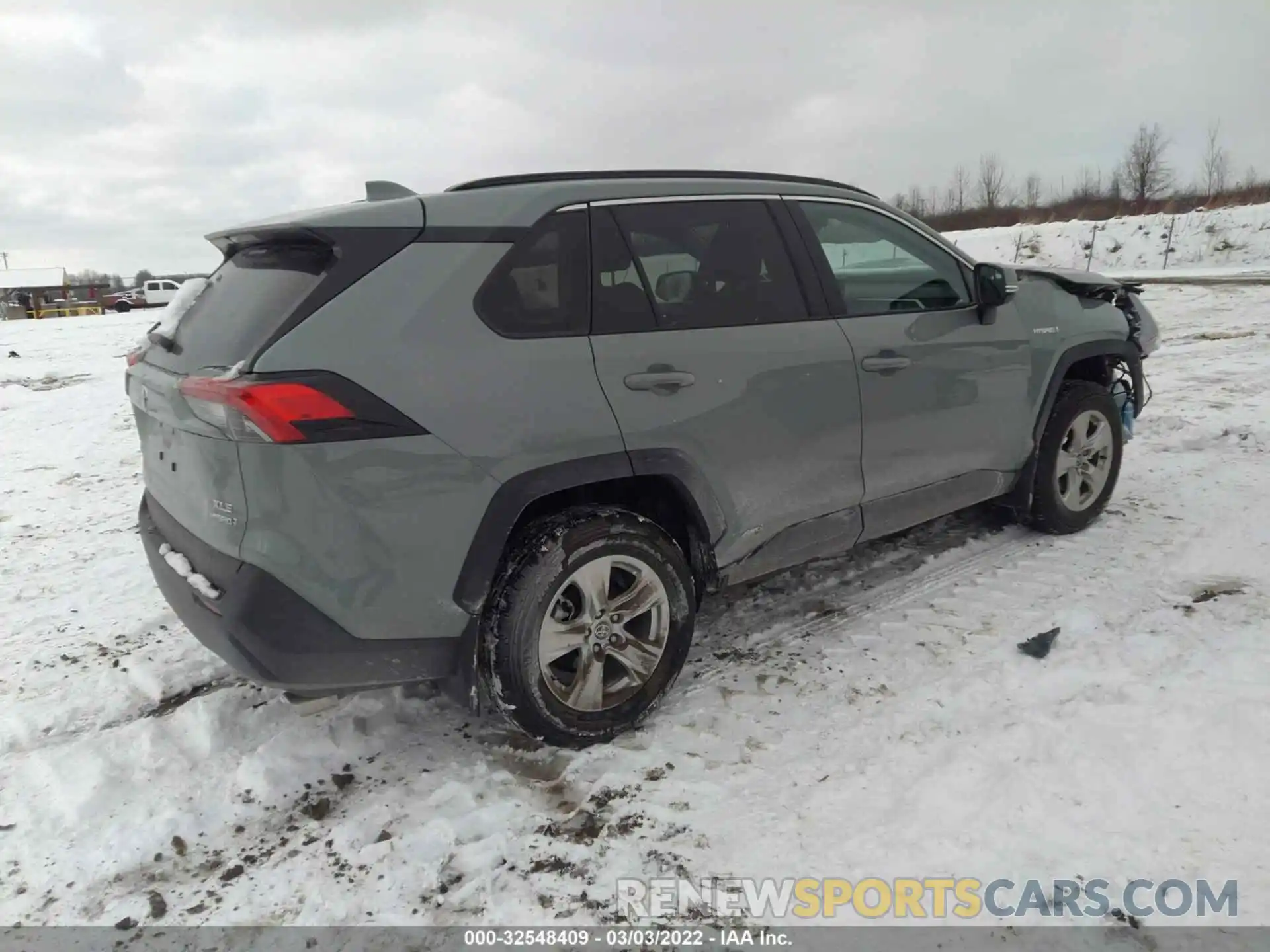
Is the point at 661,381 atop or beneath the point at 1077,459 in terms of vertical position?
atop

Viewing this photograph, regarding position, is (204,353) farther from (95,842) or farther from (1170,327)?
(1170,327)

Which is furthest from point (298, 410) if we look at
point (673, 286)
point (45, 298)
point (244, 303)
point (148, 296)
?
point (45, 298)

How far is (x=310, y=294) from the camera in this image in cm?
228

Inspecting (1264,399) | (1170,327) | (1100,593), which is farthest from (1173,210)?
(1100,593)

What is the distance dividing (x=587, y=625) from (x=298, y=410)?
1153 millimetres

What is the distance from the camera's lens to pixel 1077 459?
4.38m

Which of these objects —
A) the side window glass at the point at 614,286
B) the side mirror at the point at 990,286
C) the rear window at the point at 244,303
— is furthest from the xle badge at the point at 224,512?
the side mirror at the point at 990,286

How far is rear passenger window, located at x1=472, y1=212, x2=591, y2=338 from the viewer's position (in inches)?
97.3

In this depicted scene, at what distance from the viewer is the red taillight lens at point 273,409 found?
2.14m

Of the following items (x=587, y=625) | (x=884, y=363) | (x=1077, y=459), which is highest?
(x=884, y=363)

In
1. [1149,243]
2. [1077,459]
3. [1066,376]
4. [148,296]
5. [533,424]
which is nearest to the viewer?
[533,424]

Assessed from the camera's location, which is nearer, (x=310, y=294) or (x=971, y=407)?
(x=310, y=294)

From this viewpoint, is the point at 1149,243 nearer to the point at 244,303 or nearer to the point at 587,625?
the point at 587,625

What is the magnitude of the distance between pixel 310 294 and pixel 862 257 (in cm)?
236
